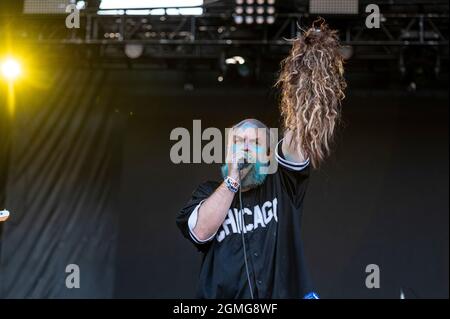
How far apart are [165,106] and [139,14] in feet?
3.98

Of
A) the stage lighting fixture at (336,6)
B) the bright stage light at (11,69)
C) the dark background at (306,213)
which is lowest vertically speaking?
the dark background at (306,213)

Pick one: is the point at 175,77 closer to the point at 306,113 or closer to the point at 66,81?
the point at 66,81

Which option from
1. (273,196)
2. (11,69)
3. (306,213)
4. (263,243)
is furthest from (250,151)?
(11,69)

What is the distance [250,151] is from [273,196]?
170 millimetres

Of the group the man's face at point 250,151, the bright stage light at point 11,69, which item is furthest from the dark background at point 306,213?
the man's face at point 250,151

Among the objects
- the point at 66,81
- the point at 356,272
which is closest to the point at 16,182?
the point at 66,81

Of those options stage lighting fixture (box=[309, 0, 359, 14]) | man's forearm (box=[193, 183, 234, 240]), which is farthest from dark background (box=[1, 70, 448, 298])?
man's forearm (box=[193, 183, 234, 240])

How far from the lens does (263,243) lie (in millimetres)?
1771

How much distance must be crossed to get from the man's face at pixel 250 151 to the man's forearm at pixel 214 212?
0.10 m

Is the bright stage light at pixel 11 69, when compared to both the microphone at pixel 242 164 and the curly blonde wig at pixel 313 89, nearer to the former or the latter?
the microphone at pixel 242 164

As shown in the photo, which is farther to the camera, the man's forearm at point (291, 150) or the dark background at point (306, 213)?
the dark background at point (306, 213)

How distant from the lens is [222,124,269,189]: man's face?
5.99 ft

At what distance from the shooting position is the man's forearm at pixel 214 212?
5.76ft
